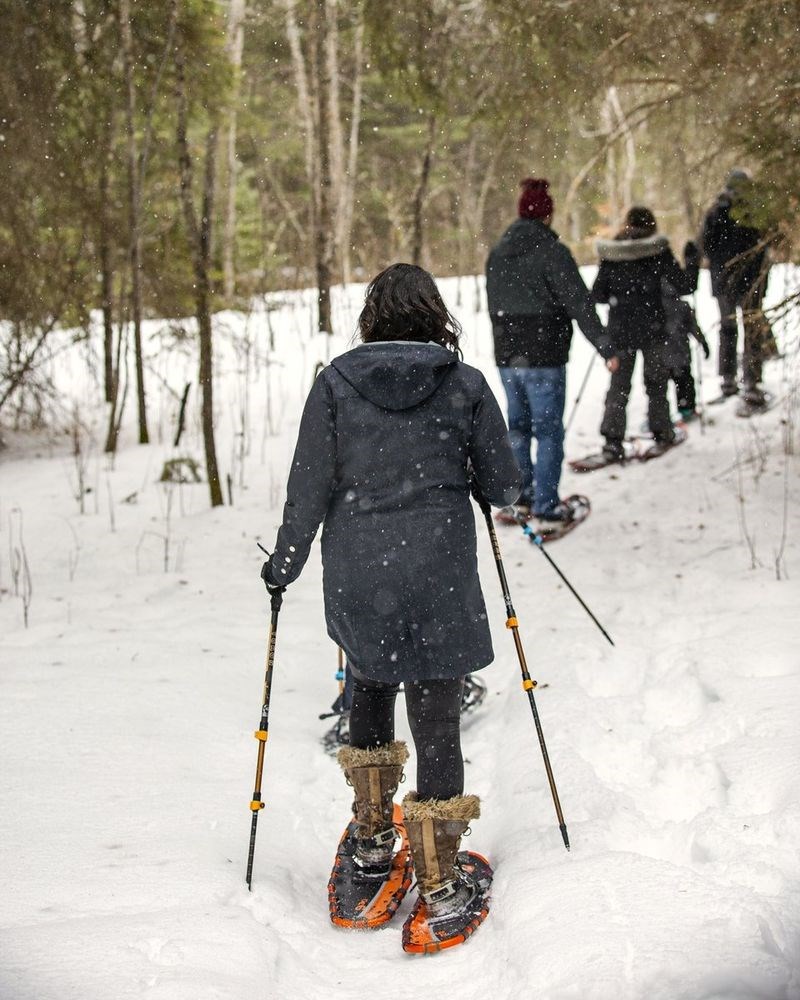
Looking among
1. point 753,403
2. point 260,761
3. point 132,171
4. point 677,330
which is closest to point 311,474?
point 260,761

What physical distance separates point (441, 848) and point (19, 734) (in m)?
2.04

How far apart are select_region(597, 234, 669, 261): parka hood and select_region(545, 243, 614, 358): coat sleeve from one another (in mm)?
1286

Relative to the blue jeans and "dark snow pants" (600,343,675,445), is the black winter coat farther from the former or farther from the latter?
"dark snow pants" (600,343,675,445)

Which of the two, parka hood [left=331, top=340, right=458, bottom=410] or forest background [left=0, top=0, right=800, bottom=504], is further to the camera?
forest background [left=0, top=0, right=800, bottom=504]

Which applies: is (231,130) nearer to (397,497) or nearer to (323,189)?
(323,189)

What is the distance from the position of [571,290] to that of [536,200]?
0.67 meters

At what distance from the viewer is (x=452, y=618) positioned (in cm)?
248

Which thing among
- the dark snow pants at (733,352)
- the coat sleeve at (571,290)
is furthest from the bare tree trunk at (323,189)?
the coat sleeve at (571,290)

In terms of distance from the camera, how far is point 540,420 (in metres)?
6.16

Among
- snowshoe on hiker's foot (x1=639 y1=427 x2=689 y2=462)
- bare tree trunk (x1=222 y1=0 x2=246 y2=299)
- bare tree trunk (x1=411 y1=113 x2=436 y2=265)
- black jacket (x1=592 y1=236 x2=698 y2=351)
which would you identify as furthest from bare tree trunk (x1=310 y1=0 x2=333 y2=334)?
snowshoe on hiker's foot (x1=639 y1=427 x2=689 y2=462)

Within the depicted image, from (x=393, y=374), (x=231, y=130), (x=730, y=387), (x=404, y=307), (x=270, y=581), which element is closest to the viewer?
(x=393, y=374)

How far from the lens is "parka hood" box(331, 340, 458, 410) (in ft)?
7.94

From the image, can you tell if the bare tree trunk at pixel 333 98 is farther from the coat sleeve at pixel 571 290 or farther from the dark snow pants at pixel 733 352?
the coat sleeve at pixel 571 290

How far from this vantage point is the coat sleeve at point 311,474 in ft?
8.04
